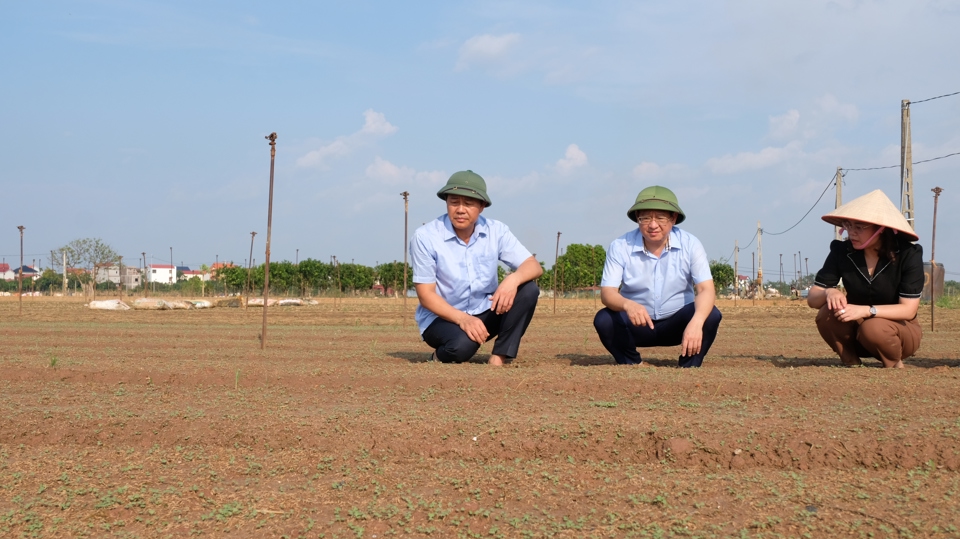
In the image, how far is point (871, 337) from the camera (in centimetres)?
516

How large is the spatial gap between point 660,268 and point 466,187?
138 centimetres

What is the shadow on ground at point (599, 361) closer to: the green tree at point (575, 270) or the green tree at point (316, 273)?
the green tree at point (575, 270)

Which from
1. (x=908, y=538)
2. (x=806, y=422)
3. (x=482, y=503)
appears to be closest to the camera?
(x=908, y=538)

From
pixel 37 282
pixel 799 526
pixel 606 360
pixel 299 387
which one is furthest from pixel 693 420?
pixel 37 282

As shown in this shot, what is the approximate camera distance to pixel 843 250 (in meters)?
5.31

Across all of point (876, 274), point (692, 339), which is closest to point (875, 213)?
point (876, 274)

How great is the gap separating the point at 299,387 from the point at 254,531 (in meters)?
2.37

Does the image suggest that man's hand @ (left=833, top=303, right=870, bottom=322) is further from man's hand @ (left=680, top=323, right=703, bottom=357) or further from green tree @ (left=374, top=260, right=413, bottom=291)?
green tree @ (left=374, top=260, right=413, bottom=291)

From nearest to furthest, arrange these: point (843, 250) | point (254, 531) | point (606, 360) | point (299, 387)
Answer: point (254, 531)
point (299, 387)
point (843, 250)
point (606, 360)

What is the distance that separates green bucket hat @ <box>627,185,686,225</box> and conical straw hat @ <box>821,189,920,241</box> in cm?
100

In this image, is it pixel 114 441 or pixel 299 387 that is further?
pixel 299 387

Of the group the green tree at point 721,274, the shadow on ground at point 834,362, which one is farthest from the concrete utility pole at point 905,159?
the green tree at point 721,274

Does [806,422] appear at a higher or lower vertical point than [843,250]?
lower

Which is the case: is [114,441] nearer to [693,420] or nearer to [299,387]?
[299,387]
